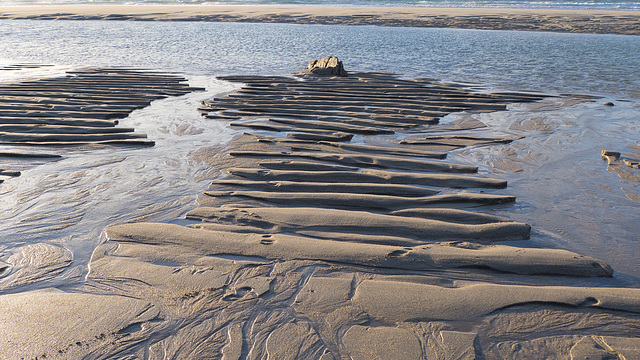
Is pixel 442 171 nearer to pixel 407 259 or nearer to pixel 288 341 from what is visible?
pixel 407 259

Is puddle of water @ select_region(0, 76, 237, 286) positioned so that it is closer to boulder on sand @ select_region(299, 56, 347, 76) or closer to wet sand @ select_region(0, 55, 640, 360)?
wet sand @ select_region(0, 55, 640, 360)

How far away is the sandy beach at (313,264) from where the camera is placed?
6.86 feet

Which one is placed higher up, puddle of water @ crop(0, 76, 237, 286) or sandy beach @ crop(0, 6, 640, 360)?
puddle of water @ crop(0, 76, 237, 286)

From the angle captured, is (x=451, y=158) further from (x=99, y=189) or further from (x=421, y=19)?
(x=421, y=19)

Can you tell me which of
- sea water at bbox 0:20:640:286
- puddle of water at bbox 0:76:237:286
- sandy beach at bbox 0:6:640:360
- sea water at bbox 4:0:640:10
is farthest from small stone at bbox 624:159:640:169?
sea water at bbox 4:0:640:10

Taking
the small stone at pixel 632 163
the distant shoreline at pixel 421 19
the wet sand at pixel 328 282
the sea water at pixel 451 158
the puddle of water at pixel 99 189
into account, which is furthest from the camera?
the distant shoreline at pixel 421 19

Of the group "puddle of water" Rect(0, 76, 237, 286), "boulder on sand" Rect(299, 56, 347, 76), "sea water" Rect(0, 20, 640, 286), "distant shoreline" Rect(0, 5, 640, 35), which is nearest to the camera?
"puddle of water" Rect(0, 76, 237, 286)

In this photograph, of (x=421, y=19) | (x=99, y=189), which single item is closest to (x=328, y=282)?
(x=99, y=189)

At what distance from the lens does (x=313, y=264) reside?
2.70 metres

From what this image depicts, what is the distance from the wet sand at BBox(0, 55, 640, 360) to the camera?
6.80 feet

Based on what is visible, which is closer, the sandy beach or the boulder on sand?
the sandy beach

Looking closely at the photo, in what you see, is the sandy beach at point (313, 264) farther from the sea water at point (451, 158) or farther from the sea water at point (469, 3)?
the sea water at point (469, 3)

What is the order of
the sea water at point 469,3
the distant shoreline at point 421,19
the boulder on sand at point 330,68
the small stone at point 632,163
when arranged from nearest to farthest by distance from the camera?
the small stone at point 632,163 < the boulder on sand at point 330,68 < the distant shoreline at point 421,19 < the sea water at point 469,3

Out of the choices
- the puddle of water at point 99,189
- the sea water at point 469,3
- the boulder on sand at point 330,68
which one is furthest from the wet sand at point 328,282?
the sea water at point 469,3
